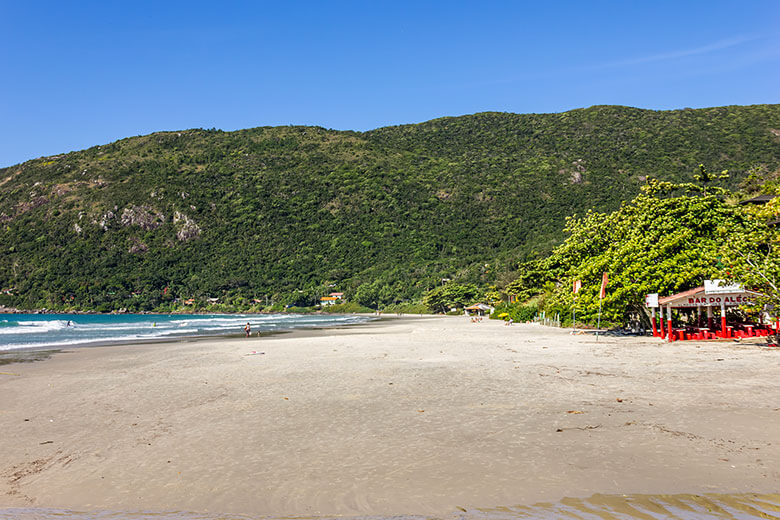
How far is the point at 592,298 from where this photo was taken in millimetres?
29531

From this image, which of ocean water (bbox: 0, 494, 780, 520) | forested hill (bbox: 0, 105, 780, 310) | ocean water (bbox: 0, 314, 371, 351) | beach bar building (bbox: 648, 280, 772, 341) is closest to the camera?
ocean water (bbox: 0, 494, 780, 520)

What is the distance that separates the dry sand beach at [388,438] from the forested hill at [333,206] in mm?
122143

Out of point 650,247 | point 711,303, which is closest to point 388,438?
point 711,303

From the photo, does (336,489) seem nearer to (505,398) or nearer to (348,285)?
(505,398)

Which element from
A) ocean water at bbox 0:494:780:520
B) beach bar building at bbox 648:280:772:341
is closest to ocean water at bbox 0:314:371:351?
beach bar building at bbox 648:280:772:341

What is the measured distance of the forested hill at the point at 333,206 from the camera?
5748 inches

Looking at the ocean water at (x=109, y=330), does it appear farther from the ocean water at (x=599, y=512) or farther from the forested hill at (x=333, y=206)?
the forested hill at (x=333, y=206)

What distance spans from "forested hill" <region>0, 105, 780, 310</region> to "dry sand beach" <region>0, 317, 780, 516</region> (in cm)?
12214

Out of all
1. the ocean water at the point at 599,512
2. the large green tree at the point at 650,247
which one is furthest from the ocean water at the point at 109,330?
the ocean water at the point at 599,512

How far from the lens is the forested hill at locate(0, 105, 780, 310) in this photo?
14600 cm

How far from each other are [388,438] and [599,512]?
354 centimetres

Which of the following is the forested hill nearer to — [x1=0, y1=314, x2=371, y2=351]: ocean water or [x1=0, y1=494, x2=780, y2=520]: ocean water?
[x1=0, y1=314, x2=371, y2=351]: ocean water

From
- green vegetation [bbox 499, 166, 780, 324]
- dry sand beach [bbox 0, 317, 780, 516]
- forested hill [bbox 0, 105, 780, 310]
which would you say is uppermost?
forested hill [bbox 0, 105, 780, 310]

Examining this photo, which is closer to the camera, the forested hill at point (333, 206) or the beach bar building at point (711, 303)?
the beach bar building at point (711, 303)
